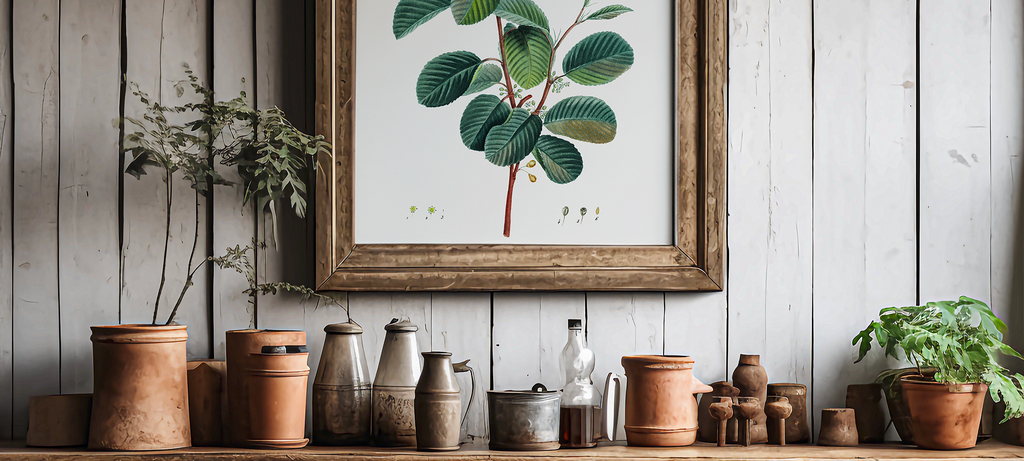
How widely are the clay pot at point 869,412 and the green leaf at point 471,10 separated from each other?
112 centimetres

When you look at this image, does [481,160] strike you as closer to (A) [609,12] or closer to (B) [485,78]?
(B) [485,78]

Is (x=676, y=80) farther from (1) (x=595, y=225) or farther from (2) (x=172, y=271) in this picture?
(2) (x=172, y=271)

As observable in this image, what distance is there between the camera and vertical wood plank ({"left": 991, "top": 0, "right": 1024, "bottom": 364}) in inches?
60.1

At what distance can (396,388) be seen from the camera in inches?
53.2

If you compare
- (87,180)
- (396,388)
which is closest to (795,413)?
(396,388)

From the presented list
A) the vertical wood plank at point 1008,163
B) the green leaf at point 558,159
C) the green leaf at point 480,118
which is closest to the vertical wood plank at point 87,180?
the green leaf at point 480,118

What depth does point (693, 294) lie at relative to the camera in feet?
4.96

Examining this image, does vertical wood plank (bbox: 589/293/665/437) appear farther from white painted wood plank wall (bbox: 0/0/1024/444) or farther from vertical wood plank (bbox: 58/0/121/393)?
vertical wood plank (bbox: 58/0/121/393)

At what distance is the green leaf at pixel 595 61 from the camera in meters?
1.51

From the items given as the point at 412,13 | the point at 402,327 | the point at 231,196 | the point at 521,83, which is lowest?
the point at 402,327

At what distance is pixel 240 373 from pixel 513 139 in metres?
0.72

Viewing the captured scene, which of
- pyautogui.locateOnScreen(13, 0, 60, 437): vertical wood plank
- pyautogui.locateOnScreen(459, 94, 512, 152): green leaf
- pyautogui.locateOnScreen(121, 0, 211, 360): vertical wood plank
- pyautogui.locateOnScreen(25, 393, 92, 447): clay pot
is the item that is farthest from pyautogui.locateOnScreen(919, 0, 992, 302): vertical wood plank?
pyautogui.locateOnScreen(13, 0, 60, 437): vertical wood plank

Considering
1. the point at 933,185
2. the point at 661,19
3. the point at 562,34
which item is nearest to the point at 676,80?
the point at 661,19

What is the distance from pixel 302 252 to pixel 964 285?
1.44m
